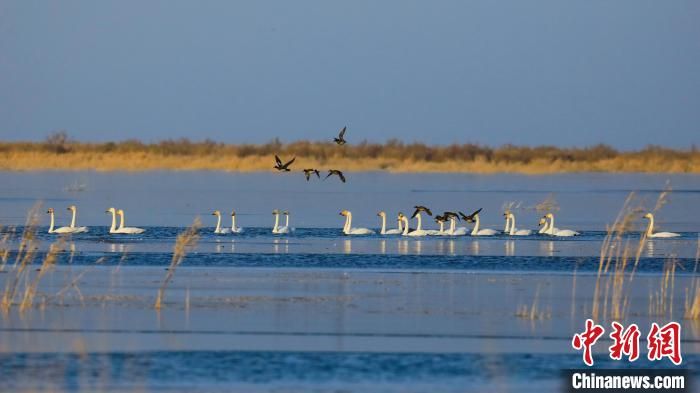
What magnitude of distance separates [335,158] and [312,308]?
2013 inches

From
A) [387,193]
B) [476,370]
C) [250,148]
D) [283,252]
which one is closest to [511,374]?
[476,370]


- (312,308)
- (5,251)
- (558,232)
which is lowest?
(312,308)

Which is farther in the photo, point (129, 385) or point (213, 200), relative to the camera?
point (213, 200)

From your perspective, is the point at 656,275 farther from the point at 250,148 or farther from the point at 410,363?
the point at 250,148

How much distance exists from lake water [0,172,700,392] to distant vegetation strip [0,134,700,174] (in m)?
30.2

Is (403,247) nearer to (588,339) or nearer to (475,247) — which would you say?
(475,247)

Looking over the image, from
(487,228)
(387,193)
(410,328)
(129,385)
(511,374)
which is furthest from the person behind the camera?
(387,193)

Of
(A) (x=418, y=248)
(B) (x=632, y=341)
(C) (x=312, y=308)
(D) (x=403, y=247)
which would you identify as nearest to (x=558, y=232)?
(A) (x=418, y=248)

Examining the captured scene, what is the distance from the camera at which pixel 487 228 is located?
27953 mm

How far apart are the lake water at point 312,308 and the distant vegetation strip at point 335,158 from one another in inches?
1188

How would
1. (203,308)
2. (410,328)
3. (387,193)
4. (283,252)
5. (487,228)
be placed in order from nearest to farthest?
(410,328) < (203,308) < (283,252) < (487,228) < (387,193)

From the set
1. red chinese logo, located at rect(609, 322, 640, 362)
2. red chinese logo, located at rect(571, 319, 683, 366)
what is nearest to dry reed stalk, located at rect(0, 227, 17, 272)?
red chinese logo, located at rect(571, 319, 683, 366)

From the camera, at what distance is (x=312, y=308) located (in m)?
14.6

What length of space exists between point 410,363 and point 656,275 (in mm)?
7776
